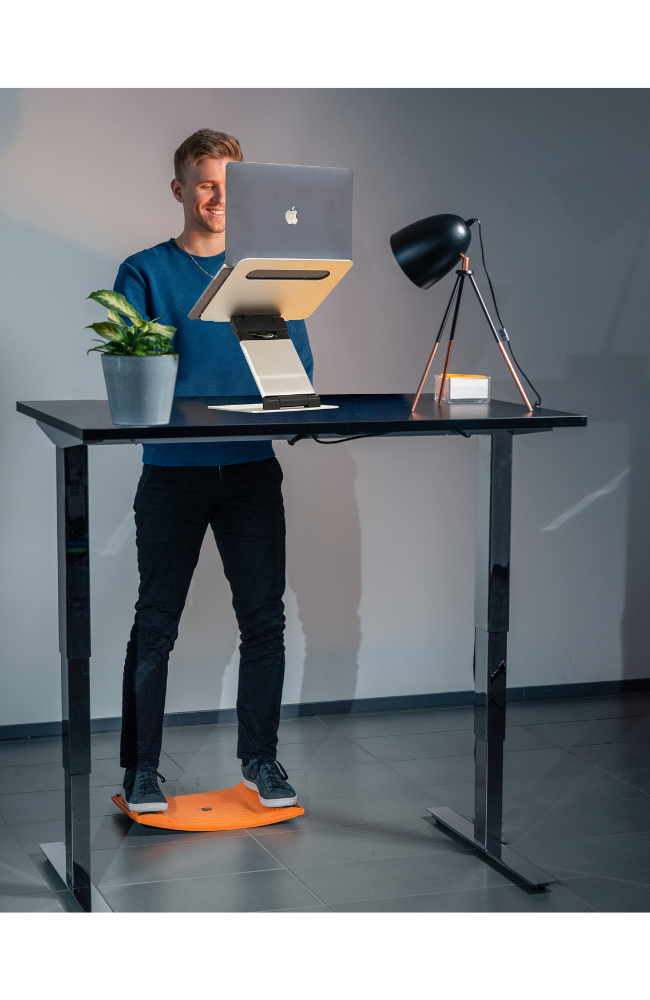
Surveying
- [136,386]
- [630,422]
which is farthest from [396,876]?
[630,422]

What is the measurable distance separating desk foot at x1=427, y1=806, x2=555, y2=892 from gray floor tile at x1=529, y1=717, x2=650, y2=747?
704mm

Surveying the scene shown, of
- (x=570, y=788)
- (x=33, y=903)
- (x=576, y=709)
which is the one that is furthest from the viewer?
(x=576, y=709)

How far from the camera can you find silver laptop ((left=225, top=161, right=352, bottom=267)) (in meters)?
2.25

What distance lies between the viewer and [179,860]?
257 centimetres

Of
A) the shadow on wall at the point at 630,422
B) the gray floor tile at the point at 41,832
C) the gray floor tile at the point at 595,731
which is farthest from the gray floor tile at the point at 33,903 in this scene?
the shadow on wall at the point at 630,422

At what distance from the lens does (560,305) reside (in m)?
3.80

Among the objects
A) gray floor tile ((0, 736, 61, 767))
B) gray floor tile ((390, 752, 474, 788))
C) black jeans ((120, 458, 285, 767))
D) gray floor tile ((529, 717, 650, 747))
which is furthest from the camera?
gray floor tile ((529, 717, 650, 747))

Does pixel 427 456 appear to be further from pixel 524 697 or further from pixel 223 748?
Result: pixel 223 748

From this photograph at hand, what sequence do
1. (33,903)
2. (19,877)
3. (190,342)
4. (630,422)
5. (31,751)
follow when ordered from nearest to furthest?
(33,903) < (19,877) < (190,342) < (31,751) < (630,422)

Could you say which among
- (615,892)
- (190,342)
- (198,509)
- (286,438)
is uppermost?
(190,342)

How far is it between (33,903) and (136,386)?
1119mm

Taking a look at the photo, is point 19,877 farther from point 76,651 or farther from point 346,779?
point 346,779

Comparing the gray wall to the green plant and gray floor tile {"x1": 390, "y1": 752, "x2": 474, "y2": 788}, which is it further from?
the green plant

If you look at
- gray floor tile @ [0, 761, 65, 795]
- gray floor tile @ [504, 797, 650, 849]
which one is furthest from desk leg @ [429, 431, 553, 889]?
gray floor tile @ [0, 761, 65, 795]
